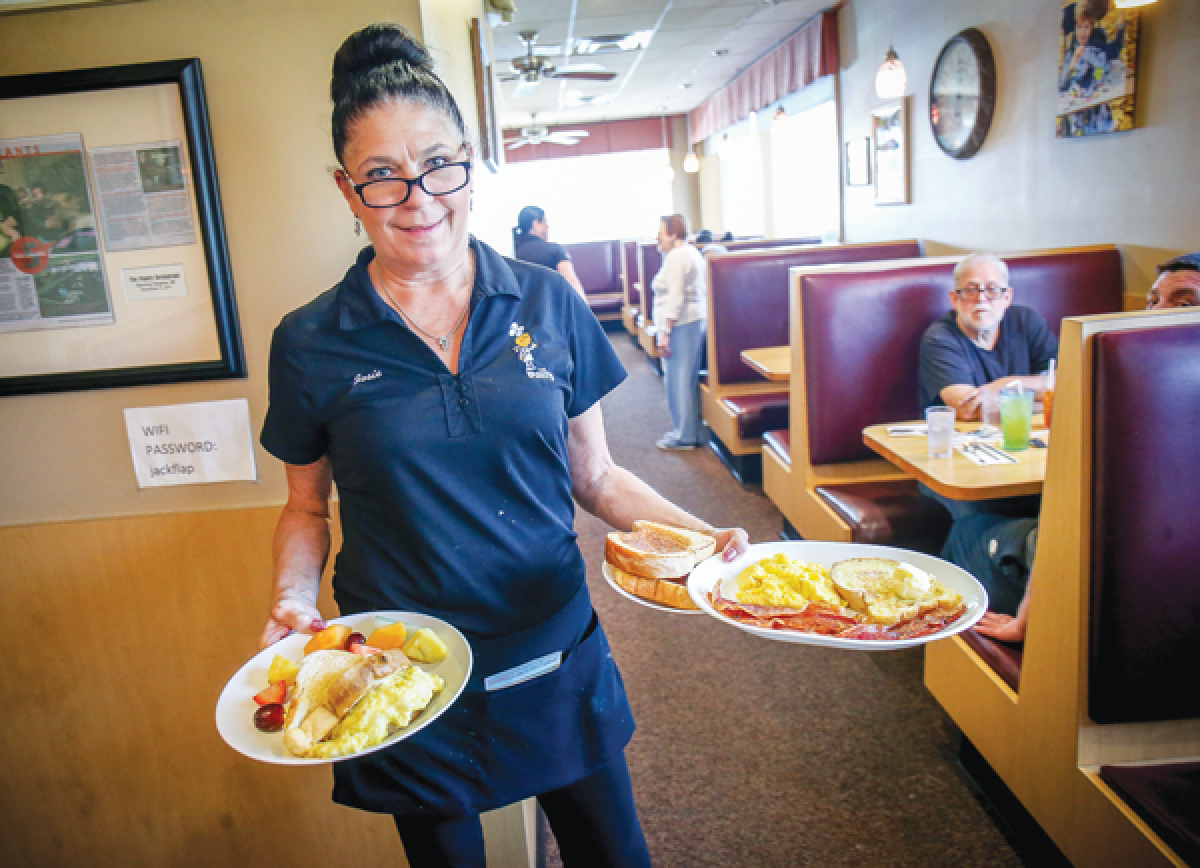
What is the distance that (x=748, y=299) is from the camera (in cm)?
475

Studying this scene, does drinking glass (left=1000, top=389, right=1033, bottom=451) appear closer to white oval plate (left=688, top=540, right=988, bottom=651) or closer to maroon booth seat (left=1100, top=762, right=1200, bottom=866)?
maroon booth seat (left=1100, top=762, right=1200, bottom=866)

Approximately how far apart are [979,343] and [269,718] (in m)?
2.64

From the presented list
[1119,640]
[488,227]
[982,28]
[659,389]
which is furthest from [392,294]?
[659,389]

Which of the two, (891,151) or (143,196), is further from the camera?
(891,151)

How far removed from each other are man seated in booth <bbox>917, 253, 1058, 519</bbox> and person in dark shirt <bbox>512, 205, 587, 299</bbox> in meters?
3.09

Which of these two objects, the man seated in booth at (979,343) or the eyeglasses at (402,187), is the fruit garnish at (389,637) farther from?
the man seated in booth at (979,343)

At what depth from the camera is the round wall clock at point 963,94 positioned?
4711 millimetres

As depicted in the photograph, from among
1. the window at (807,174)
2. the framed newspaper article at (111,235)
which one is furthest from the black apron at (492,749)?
the window at (807,174)

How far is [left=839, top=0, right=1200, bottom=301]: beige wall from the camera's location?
329 centimetres

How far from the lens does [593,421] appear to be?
4.43 feet

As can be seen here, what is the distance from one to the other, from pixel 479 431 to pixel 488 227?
1.95 meters

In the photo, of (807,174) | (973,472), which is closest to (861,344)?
(973,472)

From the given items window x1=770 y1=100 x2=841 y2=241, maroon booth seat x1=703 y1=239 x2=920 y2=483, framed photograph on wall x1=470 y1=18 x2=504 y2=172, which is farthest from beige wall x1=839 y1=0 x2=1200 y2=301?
framed photograph on wall x1=470 y1=18 x2=504 y2=172

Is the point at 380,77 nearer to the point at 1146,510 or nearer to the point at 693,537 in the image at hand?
the point at 693,537
